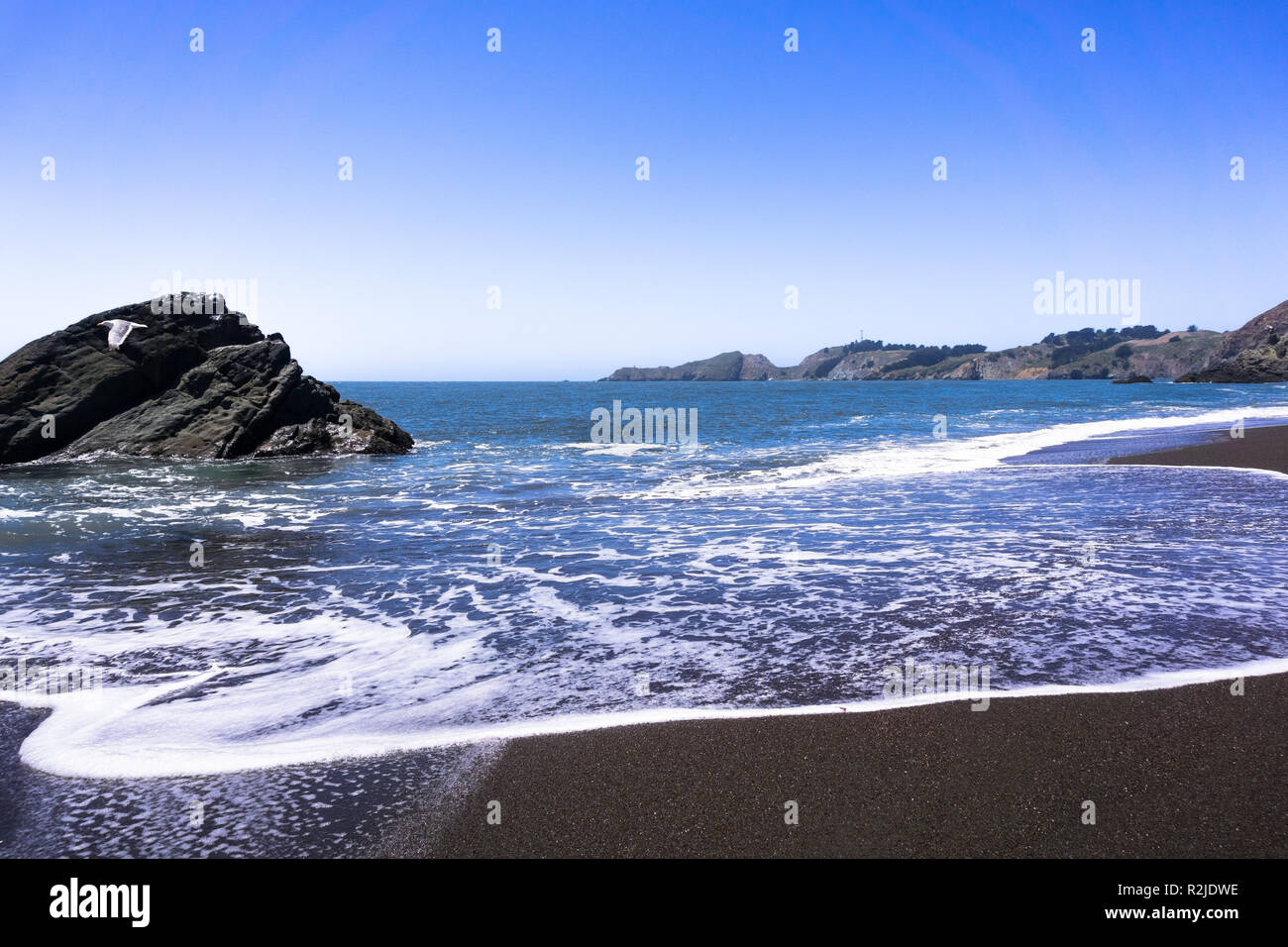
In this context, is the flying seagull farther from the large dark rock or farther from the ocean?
the ocean

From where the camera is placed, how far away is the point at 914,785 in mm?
4523

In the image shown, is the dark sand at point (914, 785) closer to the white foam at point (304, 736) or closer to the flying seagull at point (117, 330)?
the white foam at point (304, 736)

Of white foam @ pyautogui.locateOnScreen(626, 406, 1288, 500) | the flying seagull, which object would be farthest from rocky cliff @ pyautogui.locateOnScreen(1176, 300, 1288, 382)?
the flying seagull

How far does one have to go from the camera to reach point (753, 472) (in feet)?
73.4

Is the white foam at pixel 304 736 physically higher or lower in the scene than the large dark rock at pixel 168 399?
lower

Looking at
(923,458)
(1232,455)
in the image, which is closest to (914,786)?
(923,458)

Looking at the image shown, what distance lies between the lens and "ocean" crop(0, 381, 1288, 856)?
497 centimetres

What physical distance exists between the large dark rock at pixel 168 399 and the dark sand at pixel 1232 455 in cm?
2614

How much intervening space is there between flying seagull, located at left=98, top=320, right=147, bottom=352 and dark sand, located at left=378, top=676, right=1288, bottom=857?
32035mm

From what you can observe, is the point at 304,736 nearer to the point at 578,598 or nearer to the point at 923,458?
the point at 578,598

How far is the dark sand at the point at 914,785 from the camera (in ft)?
13.1

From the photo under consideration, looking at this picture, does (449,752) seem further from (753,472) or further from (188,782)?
(753,472)

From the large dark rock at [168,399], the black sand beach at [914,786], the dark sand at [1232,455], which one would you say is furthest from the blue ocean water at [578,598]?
the large dark rock at [168,399]
